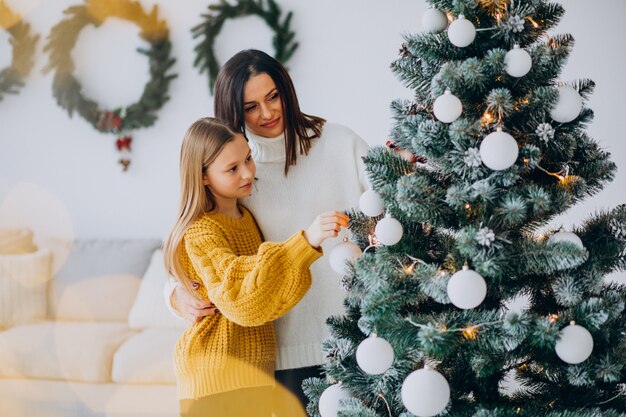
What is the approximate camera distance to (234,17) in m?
3.06

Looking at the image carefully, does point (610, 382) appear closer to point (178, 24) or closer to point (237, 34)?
point (237, 34)

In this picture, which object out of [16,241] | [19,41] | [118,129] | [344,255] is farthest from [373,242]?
[19,41]

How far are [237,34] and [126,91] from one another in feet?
→ 2.33

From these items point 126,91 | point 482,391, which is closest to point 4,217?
point 126,91

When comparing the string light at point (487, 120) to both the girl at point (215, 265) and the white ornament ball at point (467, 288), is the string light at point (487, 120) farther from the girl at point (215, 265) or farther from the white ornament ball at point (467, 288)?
the girl at point (215, 265)

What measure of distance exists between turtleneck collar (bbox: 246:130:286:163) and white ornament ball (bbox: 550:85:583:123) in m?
0.73

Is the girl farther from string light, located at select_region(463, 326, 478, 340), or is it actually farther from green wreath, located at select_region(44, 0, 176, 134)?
green wreath, located at select_region(44, 0, 176, 134)

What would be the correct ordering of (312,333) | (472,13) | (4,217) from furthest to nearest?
(4,217)
(312,333)
(472,13)

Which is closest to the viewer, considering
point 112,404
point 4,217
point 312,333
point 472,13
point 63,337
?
point 472,13

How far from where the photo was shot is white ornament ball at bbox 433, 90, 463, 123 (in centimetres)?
95

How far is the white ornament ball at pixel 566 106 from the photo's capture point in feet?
3.11

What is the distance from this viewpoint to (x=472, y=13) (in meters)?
1.00

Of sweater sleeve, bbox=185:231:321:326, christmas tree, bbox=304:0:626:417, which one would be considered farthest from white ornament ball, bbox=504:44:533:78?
sweater sleeve, bbox=185:231:321:326

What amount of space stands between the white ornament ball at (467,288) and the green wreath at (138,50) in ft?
8.55
